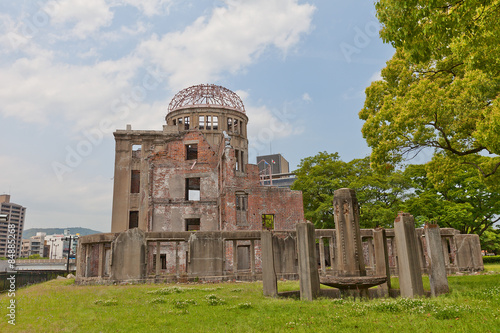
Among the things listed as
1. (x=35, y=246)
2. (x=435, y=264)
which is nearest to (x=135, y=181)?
(x=435, y=264)

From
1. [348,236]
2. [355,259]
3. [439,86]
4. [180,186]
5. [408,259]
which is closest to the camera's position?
[408,259]

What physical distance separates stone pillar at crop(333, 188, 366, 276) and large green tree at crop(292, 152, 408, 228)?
67.5 ft

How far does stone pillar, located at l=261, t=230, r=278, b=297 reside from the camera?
1108 cm

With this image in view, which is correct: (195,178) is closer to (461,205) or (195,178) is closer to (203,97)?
(203,97)

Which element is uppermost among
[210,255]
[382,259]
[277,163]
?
[277,163]

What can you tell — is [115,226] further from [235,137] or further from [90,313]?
[90,313]

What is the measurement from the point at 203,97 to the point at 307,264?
113ft

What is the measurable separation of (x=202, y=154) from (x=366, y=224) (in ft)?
53.1

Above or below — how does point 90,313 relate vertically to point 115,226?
below

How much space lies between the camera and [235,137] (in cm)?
4222

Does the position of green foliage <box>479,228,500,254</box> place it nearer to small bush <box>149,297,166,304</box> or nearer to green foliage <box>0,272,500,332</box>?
green foliage <box>0,272,500,332</box>

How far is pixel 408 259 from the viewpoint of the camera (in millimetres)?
9336

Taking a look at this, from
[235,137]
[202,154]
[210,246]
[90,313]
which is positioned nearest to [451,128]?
[210,246]

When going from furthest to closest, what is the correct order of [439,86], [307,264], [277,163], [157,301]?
[277,163]
[439,86]
[157,301]
[307,264]
